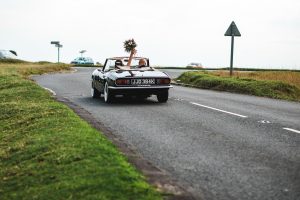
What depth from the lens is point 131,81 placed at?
13.0 meters

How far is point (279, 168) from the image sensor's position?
5695 millimetres

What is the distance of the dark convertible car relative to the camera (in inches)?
512

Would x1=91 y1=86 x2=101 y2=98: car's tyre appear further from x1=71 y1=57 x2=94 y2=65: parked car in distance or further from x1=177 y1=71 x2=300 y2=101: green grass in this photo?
x1=71 y1=57 x2=94 y2=65: parked car in distance

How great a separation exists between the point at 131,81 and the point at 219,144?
614 cm

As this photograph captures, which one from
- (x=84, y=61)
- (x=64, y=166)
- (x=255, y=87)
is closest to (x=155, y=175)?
(x=64, y=166)

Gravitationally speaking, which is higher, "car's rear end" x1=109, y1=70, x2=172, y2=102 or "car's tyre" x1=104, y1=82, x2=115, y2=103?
"car's rear end" x1=109, y1=70, x2=172, y2=102

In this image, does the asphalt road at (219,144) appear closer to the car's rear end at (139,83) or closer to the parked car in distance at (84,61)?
the car's rear end at (139,83)

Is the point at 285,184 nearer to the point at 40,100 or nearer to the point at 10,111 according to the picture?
the point at 10,111

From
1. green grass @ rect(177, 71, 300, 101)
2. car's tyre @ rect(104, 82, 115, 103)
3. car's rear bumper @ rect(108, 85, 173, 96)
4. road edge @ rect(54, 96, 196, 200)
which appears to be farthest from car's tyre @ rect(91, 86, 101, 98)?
road edge @ rect(54, 96, 196, 200)

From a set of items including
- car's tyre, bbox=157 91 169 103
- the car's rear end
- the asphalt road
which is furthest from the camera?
car's tyre, bbox=157 91 169 103

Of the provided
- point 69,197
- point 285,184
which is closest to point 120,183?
point 69,197

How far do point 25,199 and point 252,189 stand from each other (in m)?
2.29

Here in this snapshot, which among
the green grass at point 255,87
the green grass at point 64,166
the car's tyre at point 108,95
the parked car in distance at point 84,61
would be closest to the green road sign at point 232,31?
the green grass at point 255,87

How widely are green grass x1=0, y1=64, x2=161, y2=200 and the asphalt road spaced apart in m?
0.61
